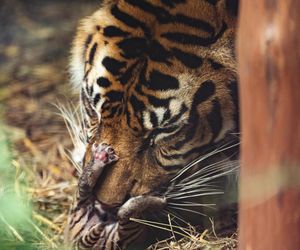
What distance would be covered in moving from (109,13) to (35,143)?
3.95ft

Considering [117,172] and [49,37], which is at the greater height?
[49,37]

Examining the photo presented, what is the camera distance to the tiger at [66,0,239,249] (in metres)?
3.76

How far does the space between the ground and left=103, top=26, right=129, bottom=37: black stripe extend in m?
0.62

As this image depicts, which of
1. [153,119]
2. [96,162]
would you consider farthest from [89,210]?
[153,119]

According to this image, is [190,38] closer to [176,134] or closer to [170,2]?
[170,2]

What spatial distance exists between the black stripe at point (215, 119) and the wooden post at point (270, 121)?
0.96 metres

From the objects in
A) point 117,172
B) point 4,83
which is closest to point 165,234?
point 117,172

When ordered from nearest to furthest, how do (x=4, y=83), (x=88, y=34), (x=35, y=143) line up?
1. (x=88, y=34)
2. (x=35, y=143)
3. (x=4, y=83)

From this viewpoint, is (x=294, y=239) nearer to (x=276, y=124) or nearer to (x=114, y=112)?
(x=276, y=124)

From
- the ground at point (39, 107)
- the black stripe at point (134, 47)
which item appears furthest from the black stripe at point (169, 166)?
the black stripe at point (134, 47)

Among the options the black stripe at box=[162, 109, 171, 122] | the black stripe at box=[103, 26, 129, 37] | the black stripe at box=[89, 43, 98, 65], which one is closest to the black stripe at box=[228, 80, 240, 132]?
the black stripe at box=[162, 109, 171, 122]

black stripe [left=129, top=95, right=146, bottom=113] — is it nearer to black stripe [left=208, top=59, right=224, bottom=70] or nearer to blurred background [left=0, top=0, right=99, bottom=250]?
black stripe [left=208, top=59, right=224, bottom=70]

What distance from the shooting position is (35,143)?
491 centimetres

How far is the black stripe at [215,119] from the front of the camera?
3777 mm
